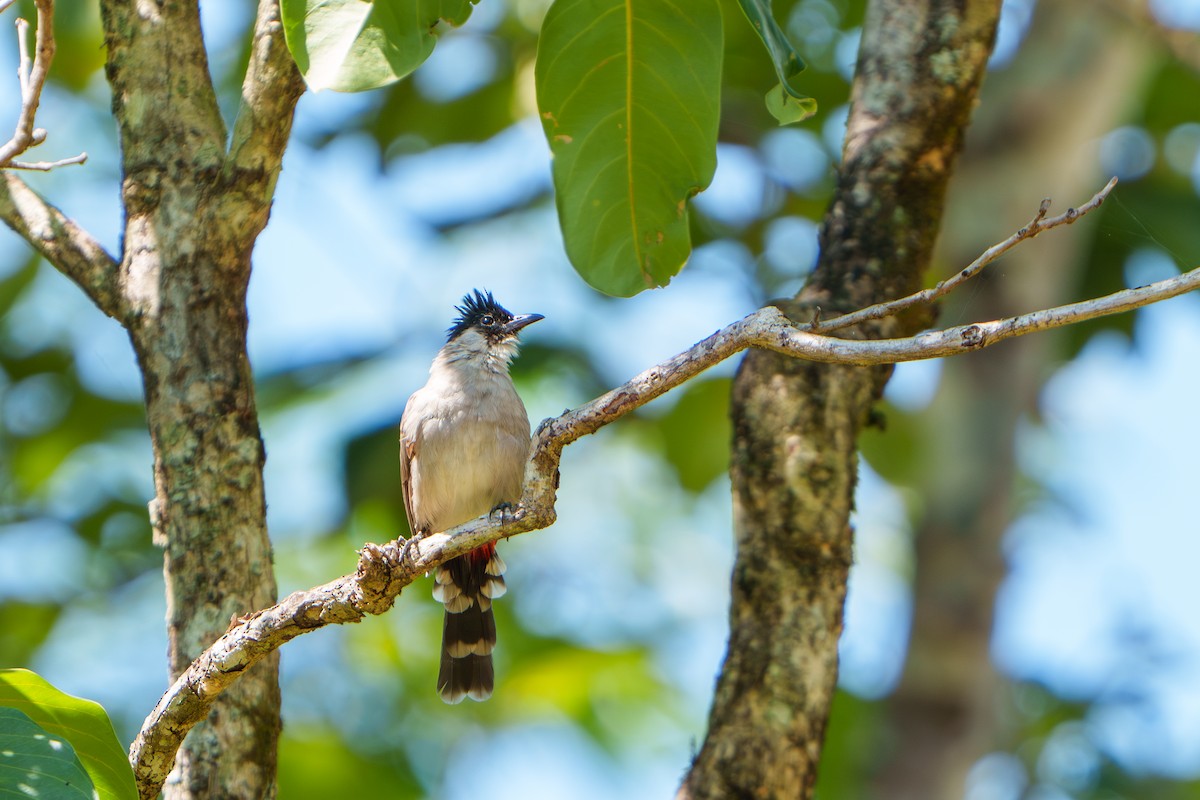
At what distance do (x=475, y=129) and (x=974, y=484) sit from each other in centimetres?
340

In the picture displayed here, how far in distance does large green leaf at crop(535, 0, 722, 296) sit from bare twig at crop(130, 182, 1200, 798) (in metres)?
0.57

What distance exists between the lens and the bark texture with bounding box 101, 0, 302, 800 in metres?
2.80

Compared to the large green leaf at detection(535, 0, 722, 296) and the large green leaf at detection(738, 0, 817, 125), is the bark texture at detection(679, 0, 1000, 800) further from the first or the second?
the large green leaf at detection(738, 0, 817, 125)

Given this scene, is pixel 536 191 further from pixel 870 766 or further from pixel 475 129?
pixel 870 766

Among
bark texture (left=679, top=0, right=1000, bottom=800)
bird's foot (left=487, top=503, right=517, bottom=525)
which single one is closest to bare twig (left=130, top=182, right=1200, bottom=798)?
bird's foot (left=487, top=503, right=517, bottom=525)

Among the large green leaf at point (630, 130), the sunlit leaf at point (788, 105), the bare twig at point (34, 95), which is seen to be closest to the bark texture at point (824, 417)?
the large green leaf at point (630, 130)

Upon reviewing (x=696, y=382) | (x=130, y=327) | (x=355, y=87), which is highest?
(x=696, y=382)

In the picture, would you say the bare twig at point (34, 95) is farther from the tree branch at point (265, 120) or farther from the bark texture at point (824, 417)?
the bark texture at point (824, 417)

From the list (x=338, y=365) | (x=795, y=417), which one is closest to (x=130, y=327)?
(x=795, y=417)

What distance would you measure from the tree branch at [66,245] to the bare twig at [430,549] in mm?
879

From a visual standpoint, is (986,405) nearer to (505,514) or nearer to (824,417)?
(824,417)

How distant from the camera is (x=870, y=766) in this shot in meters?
6.53

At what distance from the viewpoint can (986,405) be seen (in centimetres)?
702

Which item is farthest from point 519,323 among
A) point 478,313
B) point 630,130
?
point 630,130
